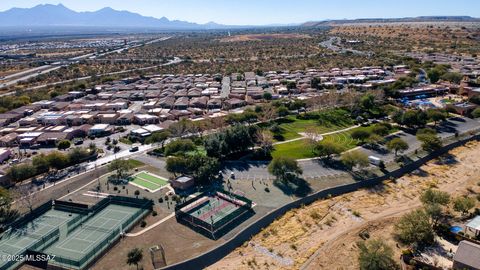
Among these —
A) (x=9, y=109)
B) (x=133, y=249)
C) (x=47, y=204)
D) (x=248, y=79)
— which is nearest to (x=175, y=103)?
(x=248, y=79)

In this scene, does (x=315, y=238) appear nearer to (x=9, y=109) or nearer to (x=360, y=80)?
(x=360, y=80)

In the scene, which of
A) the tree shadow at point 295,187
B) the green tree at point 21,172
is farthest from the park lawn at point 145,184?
the tree shadow at point 295,187

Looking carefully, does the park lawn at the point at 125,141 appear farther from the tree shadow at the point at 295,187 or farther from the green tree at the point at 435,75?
the green tree at the point at 435,75

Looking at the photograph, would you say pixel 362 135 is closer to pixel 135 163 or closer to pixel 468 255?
pixel 468 255

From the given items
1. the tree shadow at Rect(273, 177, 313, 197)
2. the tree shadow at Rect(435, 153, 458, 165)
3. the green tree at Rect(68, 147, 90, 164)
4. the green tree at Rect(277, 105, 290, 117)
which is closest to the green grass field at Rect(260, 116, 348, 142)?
the green tree at Rect(277, 105, 290, 117)

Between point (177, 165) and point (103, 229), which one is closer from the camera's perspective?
point (103, 229)

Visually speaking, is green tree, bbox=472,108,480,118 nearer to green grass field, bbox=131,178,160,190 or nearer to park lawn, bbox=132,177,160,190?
park lawn, bbox=132,177,160,190

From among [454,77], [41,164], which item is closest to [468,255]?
[41,164]
